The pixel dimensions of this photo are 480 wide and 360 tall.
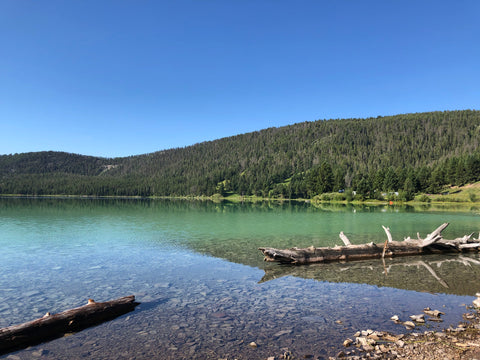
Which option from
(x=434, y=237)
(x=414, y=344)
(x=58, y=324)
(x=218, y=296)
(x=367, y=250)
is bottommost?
(x=218, y=296)

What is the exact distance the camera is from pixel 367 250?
92.3 feet

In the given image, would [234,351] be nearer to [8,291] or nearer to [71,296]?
[71,296]

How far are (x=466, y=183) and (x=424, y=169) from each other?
2163cm

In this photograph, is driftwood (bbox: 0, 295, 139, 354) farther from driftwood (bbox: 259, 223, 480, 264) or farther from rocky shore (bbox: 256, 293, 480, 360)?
driftwood (bbox: 259, 223, 480, 264)

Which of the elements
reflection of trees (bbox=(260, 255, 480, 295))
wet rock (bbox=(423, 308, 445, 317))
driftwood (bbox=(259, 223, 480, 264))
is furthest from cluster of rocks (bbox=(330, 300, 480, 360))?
driftwood (bbox=(259, 223, 480, 264))

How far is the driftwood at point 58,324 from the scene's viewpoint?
37.7 ft

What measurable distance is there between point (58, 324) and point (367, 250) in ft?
78.8

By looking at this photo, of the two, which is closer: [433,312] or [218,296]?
[433,312]

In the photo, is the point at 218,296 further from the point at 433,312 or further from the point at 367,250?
the point at 367,250

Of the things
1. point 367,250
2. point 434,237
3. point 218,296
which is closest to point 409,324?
point 218,296

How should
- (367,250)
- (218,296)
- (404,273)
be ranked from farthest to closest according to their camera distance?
(367,250)
(404,273)
(218,296)

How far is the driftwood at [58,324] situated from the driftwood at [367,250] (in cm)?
1330

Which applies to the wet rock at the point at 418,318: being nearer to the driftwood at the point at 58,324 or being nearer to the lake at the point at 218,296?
the lake at the point at 218,296

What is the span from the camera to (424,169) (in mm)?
186750
